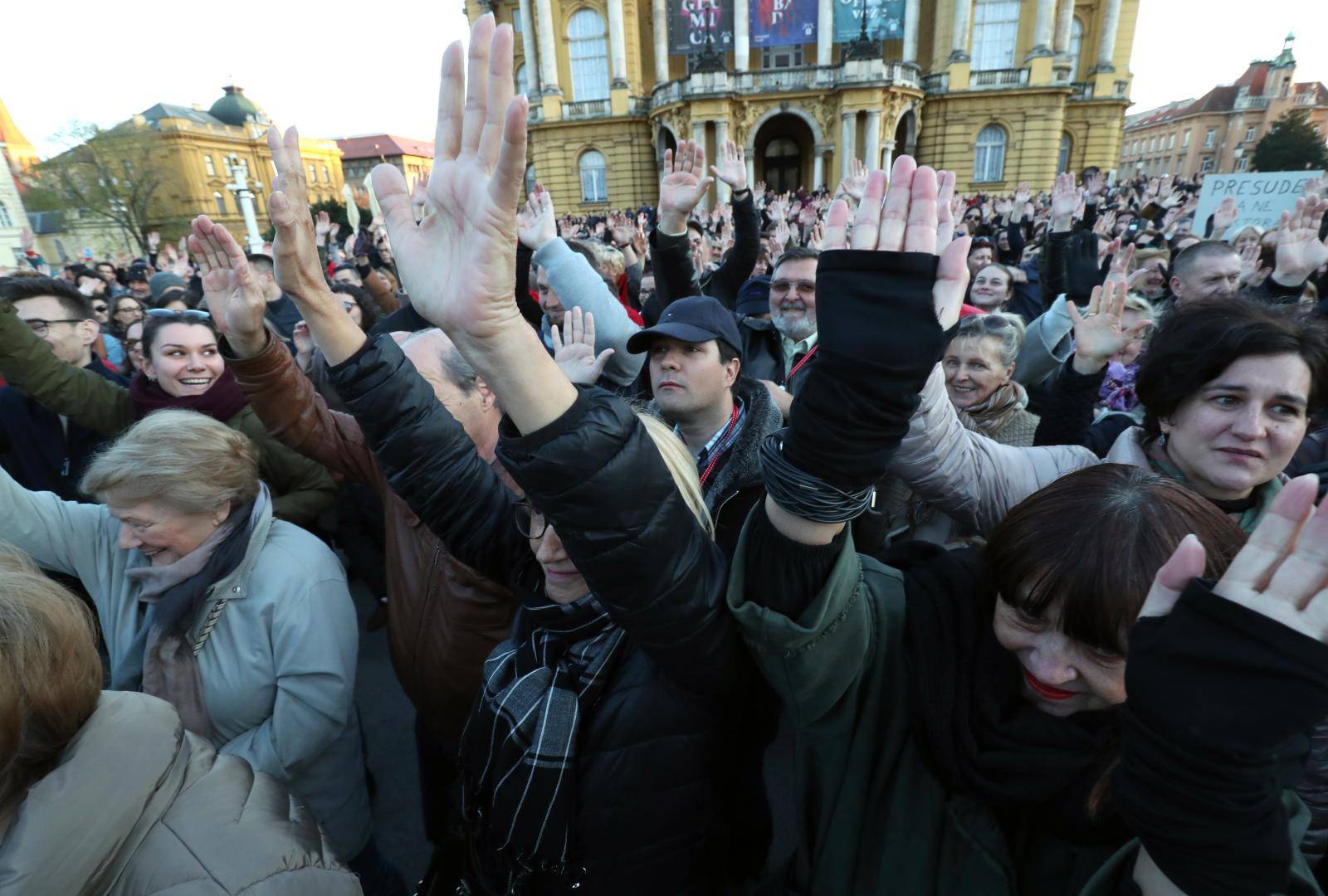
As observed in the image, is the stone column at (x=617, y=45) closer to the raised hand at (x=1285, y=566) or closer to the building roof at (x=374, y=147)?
the raised hand at (x=1285, y=566)

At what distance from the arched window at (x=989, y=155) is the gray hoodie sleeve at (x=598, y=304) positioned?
105 ft

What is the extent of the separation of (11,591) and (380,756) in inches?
96.0

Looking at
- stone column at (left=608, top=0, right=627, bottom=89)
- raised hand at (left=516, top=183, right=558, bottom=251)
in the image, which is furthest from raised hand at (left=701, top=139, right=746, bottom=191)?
stone column at (left=608, top=0, right=627, bottom=89)

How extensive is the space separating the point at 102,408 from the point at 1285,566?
13.4 ft

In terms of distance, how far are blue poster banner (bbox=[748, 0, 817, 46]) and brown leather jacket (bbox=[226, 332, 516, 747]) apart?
31.7 metres

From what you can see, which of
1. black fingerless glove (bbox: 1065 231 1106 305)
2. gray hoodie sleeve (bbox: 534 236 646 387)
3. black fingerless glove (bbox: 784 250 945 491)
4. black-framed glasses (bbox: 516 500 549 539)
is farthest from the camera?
black fingerless glove (bbox: 1065 231 1106 305)

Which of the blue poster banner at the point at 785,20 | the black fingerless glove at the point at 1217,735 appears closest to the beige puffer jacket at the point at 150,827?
the black fingerless glove at the point at 1217,735

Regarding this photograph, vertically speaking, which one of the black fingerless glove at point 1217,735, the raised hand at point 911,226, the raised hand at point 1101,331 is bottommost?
the black fingerless glove at point 1217,735

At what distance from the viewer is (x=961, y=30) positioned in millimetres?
27047

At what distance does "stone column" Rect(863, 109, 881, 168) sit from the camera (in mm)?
26427

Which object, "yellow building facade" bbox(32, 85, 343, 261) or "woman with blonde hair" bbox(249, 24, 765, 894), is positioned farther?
"yellow building facade" bbox(32, 85, 343, 261)

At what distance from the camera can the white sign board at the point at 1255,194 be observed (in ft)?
21.6

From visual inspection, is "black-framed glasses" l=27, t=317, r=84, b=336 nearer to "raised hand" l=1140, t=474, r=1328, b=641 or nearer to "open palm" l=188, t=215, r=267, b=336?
"open palm" l=188, t=215, r=267, b=336

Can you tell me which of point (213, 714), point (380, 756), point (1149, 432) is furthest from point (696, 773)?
point (380, 756)
